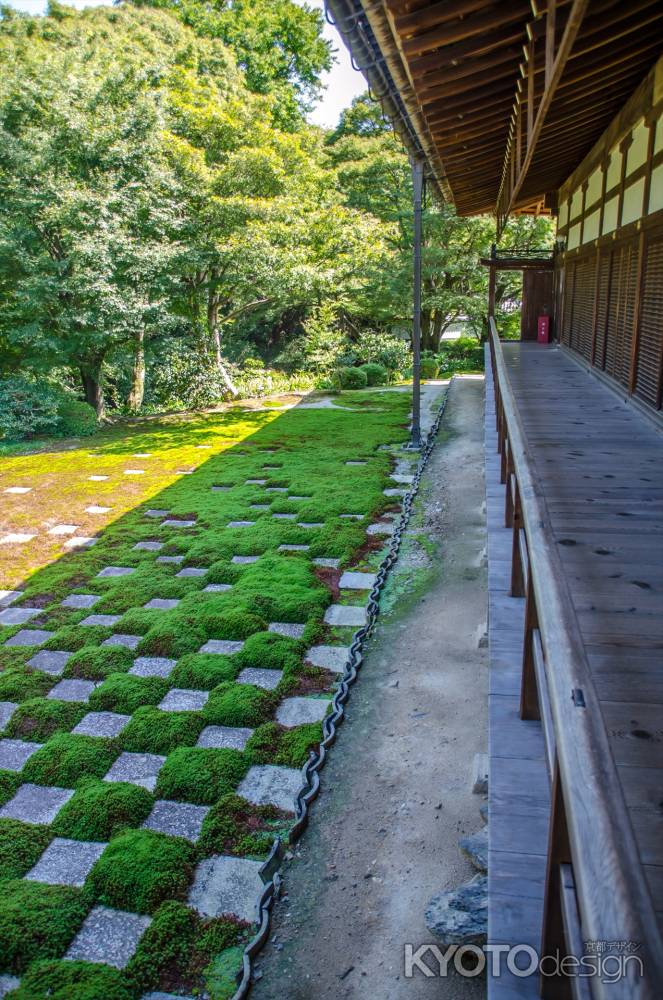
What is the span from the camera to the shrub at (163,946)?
7.91 ft

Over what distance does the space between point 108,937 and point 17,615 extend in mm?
3528

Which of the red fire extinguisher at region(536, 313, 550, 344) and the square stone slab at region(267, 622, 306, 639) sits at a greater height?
the red fire extinguisher at region(536, 313, 550, 344)

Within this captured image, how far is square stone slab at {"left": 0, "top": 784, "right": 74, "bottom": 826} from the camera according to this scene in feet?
10.7

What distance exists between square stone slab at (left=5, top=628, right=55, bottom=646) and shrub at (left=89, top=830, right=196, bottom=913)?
7.91 feet

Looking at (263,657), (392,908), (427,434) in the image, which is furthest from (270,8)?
(392,908)

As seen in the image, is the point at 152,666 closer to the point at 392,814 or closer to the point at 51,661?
the point at 51,661

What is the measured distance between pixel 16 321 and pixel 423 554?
36.5 feet

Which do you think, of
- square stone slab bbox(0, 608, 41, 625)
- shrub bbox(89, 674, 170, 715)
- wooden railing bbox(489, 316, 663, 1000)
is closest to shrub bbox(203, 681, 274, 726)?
shrub bbox(89, 674, 170, 715)

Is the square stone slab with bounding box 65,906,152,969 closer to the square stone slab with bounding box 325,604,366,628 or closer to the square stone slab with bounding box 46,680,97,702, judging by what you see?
the square stone slab with bounding box 46,680,97,702

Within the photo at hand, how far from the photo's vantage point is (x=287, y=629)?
5055 mm

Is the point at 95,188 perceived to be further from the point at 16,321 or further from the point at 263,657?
the point at 263,657

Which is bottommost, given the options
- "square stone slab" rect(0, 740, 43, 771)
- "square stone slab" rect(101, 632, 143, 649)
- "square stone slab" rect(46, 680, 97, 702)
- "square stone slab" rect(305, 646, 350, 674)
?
"square stone slab" rect(0, 740, 43, 771)

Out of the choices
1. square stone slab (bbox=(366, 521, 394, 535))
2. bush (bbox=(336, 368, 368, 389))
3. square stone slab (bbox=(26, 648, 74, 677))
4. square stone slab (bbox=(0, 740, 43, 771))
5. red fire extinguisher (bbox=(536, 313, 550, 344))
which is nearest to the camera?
square stone slab (bbox=(0, 740, 43, 771))

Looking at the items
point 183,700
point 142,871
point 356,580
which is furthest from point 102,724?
point 356,580
